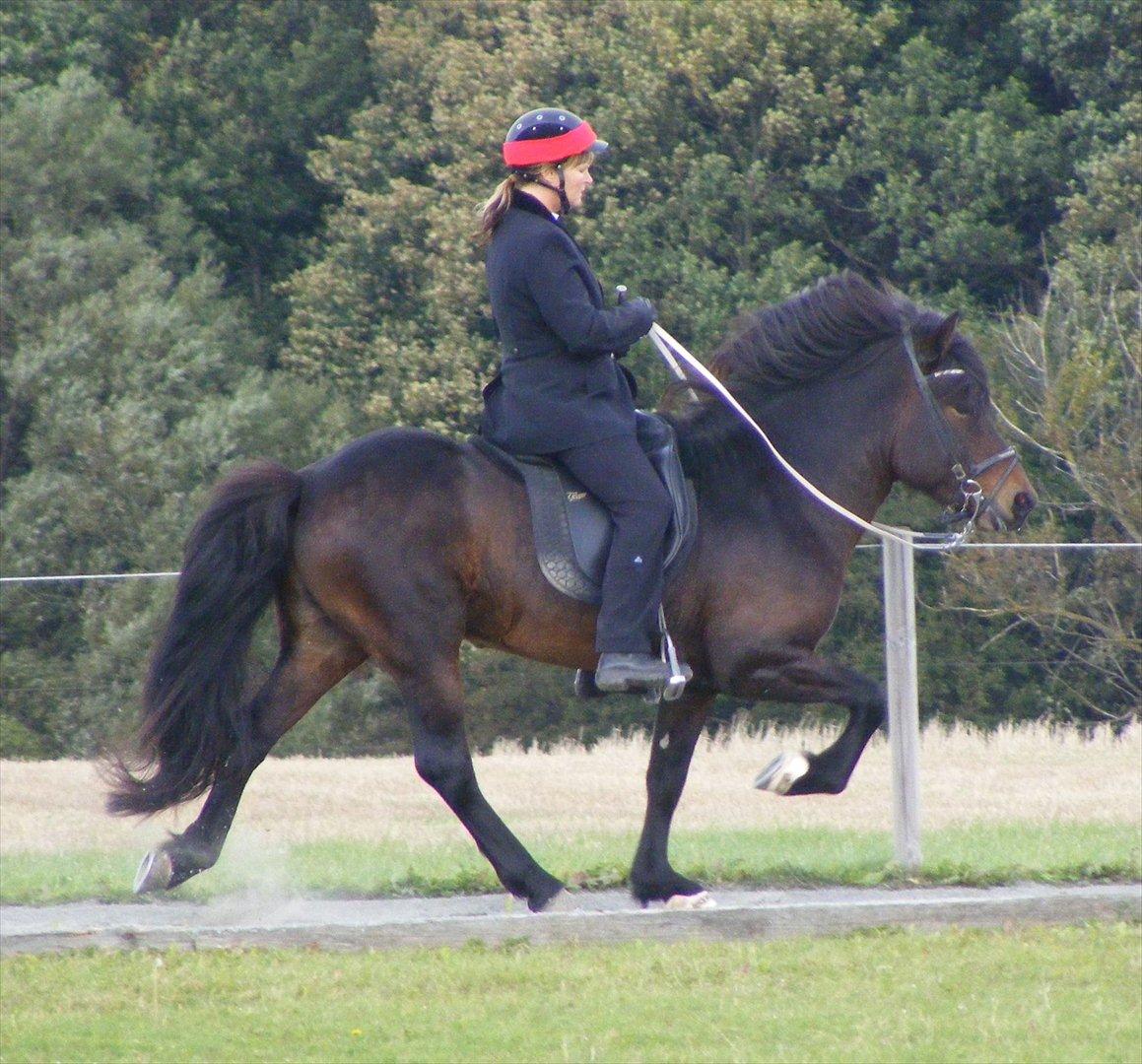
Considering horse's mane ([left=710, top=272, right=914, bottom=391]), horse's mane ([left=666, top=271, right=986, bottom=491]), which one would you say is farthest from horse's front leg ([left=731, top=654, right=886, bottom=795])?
horse's mane ([left=710, top=272, right=914, bottom=391])

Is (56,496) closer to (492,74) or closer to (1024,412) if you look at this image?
(492,74)

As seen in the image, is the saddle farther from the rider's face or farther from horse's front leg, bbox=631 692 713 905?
the rider's face

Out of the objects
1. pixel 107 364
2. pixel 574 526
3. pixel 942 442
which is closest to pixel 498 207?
pixel 574 526

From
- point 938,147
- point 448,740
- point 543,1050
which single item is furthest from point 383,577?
point 938,147

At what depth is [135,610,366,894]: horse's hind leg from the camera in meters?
Answer: 6.79

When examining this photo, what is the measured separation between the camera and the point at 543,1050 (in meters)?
5.54

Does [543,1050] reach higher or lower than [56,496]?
higher

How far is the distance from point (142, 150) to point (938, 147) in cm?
1548

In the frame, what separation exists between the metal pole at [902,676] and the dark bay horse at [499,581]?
4.61 feet

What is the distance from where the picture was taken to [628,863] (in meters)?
8.30

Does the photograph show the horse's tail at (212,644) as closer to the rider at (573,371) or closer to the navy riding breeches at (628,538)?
the rider at (573,371)

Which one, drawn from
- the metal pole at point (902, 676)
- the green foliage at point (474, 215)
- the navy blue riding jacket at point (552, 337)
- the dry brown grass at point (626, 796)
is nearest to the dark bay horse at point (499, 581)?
the navy blue riding jacket at point (552, 337)

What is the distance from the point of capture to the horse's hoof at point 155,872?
6711 mm

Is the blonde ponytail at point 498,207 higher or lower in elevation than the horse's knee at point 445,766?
higher
